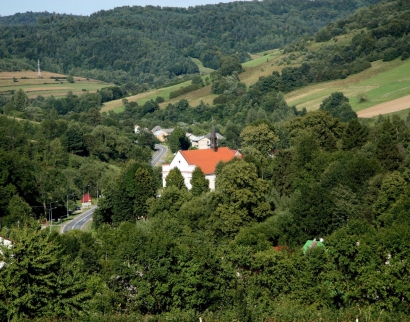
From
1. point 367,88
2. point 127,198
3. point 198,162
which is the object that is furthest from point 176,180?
point 367,88

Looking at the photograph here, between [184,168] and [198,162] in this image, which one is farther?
[198,162]

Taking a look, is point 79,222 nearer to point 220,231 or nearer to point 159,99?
point 220,231

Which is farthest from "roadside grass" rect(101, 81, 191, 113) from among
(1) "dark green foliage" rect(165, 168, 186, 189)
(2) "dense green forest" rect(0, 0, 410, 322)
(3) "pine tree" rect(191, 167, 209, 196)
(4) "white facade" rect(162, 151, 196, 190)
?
(3) "pine tree" rect(191, 167, 209, 196)

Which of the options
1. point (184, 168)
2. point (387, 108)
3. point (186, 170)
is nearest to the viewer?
point (186, 170)

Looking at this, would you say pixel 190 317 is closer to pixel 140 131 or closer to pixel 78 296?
pixel 78 296

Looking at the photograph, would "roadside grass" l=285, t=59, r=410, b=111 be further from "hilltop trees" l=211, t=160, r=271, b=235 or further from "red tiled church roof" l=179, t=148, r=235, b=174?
"hilltop trees" l=211, t=160, r=271, b=235

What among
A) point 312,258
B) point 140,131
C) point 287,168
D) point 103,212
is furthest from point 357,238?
point 140,131
